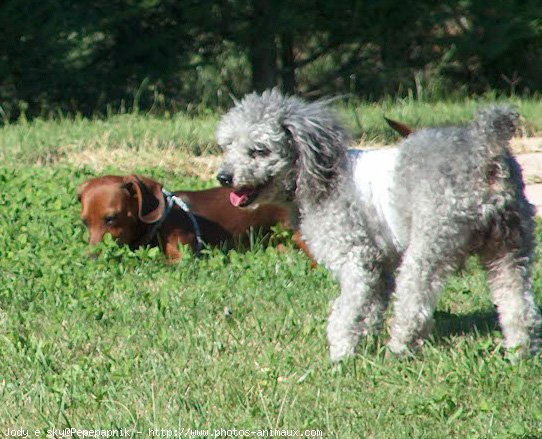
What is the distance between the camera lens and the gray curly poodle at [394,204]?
5.12 meters

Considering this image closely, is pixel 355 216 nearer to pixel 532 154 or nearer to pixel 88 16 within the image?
pixel 532 154

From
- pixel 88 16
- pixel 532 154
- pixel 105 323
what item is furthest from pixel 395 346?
pixel 88 16

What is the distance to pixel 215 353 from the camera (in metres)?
5.62

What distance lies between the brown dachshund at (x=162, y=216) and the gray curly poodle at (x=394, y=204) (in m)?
2.00

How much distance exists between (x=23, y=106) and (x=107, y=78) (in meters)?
1.12

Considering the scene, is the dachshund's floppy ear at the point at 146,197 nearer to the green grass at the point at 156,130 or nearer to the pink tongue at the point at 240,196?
the pink tongue at the point at 240,196

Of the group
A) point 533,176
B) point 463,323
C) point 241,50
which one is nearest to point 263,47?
point 241,50

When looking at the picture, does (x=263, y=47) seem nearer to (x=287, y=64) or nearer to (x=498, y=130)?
(x=287, y=64)

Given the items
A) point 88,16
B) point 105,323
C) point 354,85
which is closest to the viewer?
point 105,323

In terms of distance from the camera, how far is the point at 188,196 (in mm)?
8406

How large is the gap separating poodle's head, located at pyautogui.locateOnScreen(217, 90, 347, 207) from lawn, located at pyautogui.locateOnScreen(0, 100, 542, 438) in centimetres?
85

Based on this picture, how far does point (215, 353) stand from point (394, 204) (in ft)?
3.87

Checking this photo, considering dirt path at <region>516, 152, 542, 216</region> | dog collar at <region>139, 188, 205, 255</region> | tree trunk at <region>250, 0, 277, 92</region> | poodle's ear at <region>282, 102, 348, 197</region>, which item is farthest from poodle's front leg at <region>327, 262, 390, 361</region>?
tree trunk at <region>250, 0, 277, 92</region>

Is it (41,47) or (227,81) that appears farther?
(227,81)
